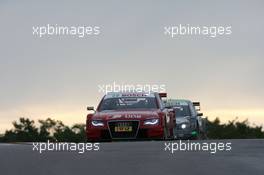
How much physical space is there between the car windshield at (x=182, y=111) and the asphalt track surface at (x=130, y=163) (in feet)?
66.1

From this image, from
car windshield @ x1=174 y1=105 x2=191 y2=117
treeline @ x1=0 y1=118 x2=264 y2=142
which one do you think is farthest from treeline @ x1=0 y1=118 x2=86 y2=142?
car windshield @ x1=174 y1=105 x2=191 y2=117

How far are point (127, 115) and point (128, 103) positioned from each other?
64.3 inches

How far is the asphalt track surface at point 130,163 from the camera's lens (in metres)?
11.6

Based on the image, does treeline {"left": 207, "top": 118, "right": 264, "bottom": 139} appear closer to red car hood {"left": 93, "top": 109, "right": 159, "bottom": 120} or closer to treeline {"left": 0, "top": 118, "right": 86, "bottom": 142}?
treeline {"left": 0, "top": 118, "right": 86, "bottom": 142}

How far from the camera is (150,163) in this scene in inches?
508

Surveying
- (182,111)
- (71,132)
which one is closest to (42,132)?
(71,132)

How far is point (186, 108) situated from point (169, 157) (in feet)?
72.0

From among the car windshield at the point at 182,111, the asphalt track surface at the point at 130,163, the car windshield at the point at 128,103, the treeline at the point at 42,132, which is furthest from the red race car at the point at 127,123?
the treeline at the point at 42,132

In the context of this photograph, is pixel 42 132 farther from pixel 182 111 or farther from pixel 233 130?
pixel 182 111

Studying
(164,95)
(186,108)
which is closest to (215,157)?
(164,95)

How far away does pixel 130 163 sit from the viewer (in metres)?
12.8

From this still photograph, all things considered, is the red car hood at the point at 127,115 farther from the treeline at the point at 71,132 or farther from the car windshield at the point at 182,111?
the treeline at the point at 71,132

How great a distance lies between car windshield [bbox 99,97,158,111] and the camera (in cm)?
2675

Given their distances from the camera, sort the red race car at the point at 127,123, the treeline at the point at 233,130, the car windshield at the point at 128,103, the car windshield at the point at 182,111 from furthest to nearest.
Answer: the treeline at the point at 233,130
the car windshield at the point at 182,111
the car windshield at the point at 128,103
the red race car at the point at 127,123
